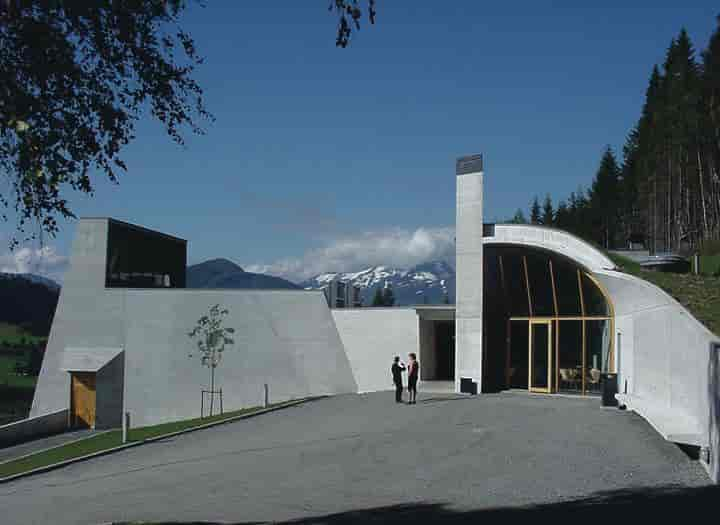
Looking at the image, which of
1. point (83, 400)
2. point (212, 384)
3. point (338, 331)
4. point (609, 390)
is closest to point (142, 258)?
point (83, 400)

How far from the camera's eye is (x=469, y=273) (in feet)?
84.8

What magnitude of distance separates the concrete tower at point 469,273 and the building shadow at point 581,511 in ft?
47.9

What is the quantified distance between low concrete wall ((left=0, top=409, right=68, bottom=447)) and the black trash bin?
17.6 meters

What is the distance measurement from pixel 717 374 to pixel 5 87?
9.62m

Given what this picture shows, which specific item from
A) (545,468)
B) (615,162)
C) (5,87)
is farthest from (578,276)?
(615,162)

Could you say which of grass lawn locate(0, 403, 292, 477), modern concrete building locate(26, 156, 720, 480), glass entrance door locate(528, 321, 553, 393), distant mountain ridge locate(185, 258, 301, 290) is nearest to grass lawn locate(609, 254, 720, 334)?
modern concrete building locate(26, 156, 720, 480)

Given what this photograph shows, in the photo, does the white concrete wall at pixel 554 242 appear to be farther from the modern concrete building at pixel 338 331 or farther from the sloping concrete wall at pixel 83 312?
the sloping concrete wall at pixel 83 312

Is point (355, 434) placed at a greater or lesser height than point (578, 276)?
lesser

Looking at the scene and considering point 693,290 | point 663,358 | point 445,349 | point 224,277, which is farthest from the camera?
point 224,277

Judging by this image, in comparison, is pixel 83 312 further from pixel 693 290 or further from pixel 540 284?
pixel 693 290

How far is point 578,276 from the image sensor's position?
24.1 m

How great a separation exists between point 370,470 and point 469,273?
13.1m

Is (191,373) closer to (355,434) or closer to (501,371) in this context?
(501,371)

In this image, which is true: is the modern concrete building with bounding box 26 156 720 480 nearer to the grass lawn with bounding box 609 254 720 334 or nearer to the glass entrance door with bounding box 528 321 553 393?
the glass entrance door with bounding box 528 321 553 393
